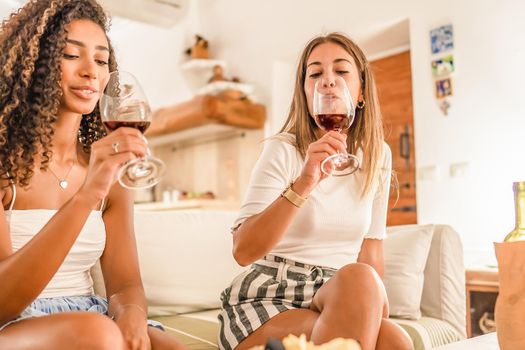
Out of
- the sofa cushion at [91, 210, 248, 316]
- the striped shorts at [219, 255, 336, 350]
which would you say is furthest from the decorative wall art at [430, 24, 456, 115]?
the striped shorts at [219, 255, 336, 350]

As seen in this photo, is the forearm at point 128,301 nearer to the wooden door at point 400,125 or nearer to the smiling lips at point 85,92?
the smiling lips at point 85,92

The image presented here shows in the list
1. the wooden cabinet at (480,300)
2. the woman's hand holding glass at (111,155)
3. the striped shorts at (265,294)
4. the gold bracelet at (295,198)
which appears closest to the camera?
the woman's hand holding glass at (111,155)

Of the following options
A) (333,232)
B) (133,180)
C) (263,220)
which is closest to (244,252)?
(263,220)

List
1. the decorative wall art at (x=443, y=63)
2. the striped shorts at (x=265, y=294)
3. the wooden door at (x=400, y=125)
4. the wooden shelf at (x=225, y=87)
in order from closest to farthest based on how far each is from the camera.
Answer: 1. the striped shorts at (x=265, y=294)
2. the decorative wall art at (x=443, y=63)
3. the wooden door at (x=400, y=125)
4. the wooden shelf at (x=225, y=87)

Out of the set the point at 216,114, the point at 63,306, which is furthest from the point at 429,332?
the point at 216,114

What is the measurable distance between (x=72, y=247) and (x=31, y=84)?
38 centimetres

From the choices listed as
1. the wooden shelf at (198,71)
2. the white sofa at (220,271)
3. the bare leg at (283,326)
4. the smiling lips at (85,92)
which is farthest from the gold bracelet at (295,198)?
the wooden shelf at (198,71)

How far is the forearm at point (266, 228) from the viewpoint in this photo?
1.23 meters

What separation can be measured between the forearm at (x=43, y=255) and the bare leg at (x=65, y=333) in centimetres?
6

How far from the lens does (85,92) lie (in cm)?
121

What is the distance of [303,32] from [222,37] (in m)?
1.35

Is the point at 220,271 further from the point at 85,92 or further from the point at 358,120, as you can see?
the point at 85,92

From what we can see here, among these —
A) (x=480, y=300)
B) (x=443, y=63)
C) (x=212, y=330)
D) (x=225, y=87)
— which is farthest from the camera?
(x=225, y=87)

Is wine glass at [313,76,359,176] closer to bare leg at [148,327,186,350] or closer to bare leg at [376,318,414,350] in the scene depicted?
bare leg at [376,318,414,350]
